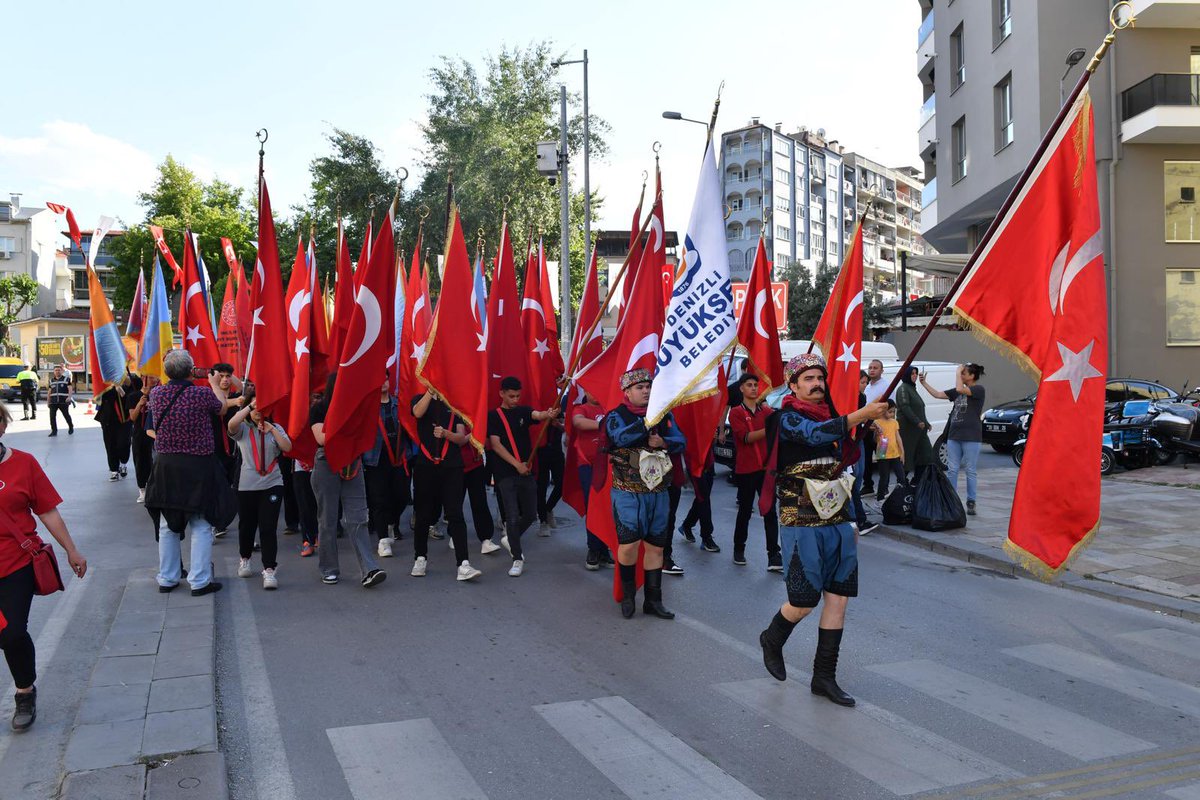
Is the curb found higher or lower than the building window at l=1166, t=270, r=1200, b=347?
lower

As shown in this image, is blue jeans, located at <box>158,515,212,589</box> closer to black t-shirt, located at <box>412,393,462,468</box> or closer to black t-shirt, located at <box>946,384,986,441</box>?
black t-shirt, located at <box>412,393,462,468</box>

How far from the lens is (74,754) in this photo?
4199mm

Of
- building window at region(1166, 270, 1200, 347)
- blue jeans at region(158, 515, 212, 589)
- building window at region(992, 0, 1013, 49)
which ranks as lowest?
blue jeans at region(158, 515, 212, 589)

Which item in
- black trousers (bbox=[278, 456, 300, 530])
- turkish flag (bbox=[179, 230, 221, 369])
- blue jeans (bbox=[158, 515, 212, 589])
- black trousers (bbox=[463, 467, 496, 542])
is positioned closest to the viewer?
blue jeans (bbox=[158, 515, 212, 589])

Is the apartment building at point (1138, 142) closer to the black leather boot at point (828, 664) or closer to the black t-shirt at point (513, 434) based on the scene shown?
the black t-shirt at point (513, 434)

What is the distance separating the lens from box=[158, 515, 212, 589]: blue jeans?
724 centimetres

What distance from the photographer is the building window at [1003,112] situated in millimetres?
25375

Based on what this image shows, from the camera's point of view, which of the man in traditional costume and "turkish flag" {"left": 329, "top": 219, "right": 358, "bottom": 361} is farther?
"turkish flag" {"left": 329, "top": 219, "right": 358, "bottom": 361}

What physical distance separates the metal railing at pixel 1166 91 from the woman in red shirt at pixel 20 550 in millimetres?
25050

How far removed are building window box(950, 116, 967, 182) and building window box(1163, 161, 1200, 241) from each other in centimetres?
613

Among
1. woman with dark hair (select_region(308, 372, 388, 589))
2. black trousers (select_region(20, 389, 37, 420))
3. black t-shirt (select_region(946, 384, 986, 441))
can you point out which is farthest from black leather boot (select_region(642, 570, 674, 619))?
black trousers (select_region(20, 389, 37, 420))

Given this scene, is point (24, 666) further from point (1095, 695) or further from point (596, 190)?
point (596, 190)

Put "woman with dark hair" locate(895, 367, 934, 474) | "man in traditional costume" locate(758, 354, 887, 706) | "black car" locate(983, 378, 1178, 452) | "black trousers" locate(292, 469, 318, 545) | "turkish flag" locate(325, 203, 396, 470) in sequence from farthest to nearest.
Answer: "black car" locate(983, 378, 1178, 452)
"woman with dark hair" locate(895, 367, 934, 474)
"black trousers" locate(292, 469, 318, 545)
"turkish flag" locate(325, 203, 396, 470)
"man in traditional costume" locate(758, 354, 887, 706)

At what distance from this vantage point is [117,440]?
48.2 ft
